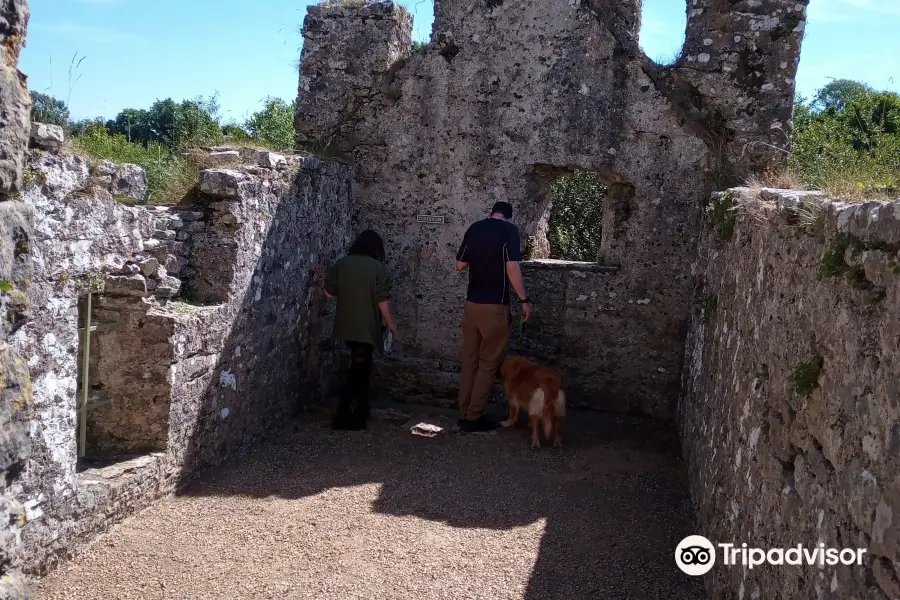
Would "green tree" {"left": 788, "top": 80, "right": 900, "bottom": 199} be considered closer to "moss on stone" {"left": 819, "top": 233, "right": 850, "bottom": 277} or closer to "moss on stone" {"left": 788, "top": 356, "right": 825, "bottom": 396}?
"moss on stone" {"left": 819, "top": 233, "right": 850, "bottom": 277}

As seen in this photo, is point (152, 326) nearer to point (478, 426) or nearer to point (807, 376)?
A: point (478, 426)

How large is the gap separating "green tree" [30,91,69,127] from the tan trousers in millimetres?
3486

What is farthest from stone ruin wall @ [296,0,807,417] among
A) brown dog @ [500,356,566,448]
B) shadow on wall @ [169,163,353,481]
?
brown dog @ [500,356,566,448]

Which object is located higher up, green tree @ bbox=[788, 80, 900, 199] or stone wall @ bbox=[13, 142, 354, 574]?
green tree @ bbox=[788, 80, 900, 199]

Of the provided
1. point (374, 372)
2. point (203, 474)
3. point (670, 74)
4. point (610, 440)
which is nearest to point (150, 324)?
point (203, 474)

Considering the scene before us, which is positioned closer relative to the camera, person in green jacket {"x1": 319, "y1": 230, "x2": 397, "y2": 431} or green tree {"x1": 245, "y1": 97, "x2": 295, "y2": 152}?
person in green jacket {"x1": 319, "y1": 230, "x2": 397, "y2": 431}

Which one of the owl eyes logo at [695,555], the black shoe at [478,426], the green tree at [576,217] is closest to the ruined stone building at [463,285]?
the owl eyes logo at [695,555]

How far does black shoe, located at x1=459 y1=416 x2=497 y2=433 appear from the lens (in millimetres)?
6684

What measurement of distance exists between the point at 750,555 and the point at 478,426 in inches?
145

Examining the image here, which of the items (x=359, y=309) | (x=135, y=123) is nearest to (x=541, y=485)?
(x=359, y=309)

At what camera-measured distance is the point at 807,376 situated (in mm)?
2684

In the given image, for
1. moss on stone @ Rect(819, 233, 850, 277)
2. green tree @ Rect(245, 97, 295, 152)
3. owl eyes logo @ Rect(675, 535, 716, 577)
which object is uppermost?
green tree @ Rect(245, 97, 295, 152)

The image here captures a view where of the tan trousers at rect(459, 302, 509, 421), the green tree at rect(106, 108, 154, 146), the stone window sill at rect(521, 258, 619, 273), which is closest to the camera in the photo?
the tan trousers at rect(459, 302, 509, 421)

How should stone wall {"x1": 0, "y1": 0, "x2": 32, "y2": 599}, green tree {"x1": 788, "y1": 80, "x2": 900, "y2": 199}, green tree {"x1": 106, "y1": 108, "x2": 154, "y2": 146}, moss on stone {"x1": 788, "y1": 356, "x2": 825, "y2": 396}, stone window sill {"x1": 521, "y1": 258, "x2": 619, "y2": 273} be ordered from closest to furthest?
stone wall {"x1": 0, "y1": 0, "x2": 32, "y2": 599}
moss on stone {"x1": 788, "y1": 356, "x2": 825, "y2": 396}
green tree {"x1": 788, "y1": 80, "x2": 900, "y2": 199}
stone window sill {"x1": 521, "y1": 258, "x2": 619, "y2": 273}
green tree {"x1": 106, "y1": 108, "x2": 154, "y2": 146}
